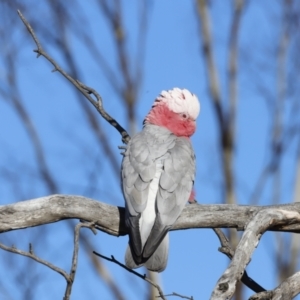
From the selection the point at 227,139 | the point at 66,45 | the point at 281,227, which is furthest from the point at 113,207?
the point at 66,45

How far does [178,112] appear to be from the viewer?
16.5 ft

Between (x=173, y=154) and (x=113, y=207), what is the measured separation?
0.53 metres

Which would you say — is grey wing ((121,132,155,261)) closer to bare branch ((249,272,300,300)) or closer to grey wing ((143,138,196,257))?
grey wing ((143,138,196,257))

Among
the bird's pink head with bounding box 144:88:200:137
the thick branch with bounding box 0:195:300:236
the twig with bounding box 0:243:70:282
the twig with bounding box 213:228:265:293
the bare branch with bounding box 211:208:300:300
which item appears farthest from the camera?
the bird's pink head with bounding box 144:88:200:137

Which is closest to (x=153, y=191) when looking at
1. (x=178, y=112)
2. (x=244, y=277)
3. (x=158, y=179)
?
(x=158, y=179)

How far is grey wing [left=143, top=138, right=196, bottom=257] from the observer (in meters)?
4.16

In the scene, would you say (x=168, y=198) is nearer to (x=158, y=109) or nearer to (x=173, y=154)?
(x=173, y=154)

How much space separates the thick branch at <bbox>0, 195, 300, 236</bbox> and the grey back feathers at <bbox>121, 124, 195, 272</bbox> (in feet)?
0.32

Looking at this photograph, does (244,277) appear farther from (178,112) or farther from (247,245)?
(178,112)

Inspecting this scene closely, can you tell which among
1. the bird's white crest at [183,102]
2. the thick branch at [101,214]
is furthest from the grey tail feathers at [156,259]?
the bird's white crest at [183,102]

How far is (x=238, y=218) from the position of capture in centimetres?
426

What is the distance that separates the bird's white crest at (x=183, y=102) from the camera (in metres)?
5.02

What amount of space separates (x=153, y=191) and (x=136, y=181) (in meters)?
0.11

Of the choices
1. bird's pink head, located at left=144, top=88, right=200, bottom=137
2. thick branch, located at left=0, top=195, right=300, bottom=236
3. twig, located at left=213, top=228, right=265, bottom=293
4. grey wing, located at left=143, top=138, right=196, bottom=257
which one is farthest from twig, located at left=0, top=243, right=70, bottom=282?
bird's pink head, located at left=144, top=88, right=200, bottom=137
